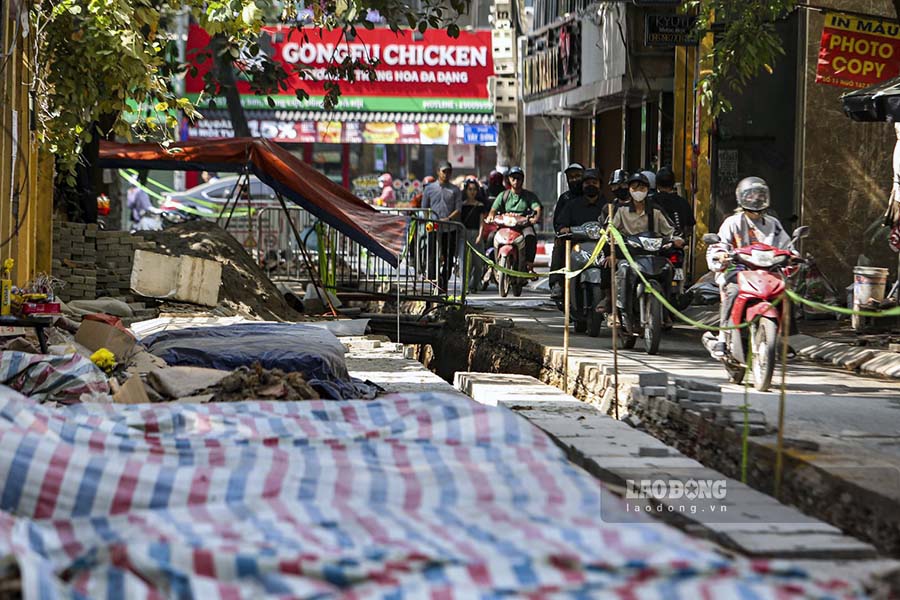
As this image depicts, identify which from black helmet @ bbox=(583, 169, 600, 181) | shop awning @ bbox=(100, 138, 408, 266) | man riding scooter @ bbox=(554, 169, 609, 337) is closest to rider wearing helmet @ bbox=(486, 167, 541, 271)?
black helmet @ bbox=(583, 169, 600, 181)

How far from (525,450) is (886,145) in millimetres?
11821

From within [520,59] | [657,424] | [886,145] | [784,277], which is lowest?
[657,424]

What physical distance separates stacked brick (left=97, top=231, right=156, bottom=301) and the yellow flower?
5.93 meters

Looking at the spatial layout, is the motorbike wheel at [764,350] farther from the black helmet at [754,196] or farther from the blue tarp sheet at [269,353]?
the blue tarp sheet at [269,353]

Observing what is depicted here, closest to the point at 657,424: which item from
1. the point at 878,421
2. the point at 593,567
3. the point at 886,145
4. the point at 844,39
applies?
the point at 878,421

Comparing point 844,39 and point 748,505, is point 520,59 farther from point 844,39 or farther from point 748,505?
point 748,505

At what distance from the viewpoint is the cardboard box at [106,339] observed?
356 inches

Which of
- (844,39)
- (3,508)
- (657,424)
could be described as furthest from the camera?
(844,39)

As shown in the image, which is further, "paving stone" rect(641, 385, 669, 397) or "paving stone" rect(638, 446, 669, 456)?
"paving stone" rect(641, 385, 669, 397)

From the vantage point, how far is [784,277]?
10172mm

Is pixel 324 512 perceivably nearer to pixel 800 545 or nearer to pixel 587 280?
pixel 800 545

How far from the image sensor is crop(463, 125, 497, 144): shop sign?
119 ft

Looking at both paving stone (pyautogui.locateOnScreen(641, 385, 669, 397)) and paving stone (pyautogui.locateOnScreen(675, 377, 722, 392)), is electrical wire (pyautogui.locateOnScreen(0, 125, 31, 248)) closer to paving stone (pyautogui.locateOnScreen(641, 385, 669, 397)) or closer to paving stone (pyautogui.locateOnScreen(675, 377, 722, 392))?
paving stone (pyautogui.locateOnScreen(641, 385, 669, 397))

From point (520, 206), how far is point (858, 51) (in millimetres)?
6095
